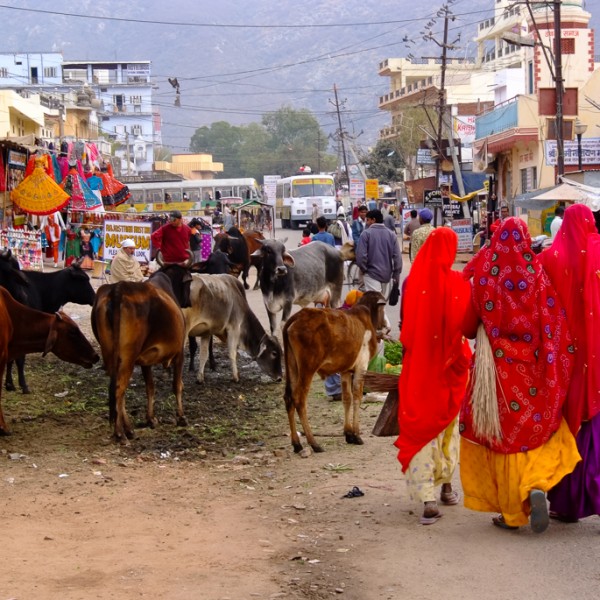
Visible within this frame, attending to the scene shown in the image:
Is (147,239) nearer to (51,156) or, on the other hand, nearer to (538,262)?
(51,156)

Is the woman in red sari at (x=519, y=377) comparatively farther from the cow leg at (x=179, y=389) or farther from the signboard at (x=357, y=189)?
the signboard at (x=357, y=189)

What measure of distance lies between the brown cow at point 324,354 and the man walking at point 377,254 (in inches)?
174

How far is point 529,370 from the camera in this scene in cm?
647

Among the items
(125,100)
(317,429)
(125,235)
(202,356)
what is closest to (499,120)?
(125,235)

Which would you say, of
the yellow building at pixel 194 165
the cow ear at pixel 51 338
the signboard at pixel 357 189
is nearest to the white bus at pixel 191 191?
the signboard at pixel 357 189

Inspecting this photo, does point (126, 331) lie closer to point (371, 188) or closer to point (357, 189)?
point (371, 188)

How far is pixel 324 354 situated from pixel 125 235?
46.9ft

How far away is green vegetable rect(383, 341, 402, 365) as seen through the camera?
1218 centimetres

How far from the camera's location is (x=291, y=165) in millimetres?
161000

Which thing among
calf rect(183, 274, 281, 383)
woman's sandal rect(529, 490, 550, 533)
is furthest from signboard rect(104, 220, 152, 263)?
woman's sandal rect(529, 490, 550, 533)

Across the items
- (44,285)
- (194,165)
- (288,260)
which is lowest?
(44,285)

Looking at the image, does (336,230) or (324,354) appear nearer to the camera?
(324,354)

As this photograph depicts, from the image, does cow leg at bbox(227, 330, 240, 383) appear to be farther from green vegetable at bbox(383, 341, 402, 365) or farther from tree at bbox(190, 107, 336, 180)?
tree at bbox(190, 107, 336, 180)

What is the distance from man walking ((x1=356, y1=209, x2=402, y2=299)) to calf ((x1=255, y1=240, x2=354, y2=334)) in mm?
1278
